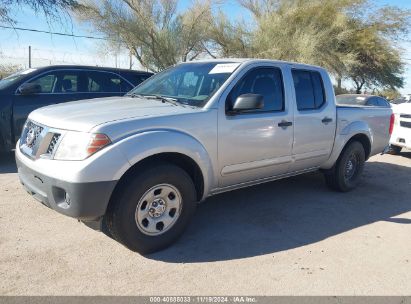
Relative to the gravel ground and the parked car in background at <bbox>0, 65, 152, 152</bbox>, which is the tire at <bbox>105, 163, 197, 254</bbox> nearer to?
the gravel ground

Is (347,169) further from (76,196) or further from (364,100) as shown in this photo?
(364,100)

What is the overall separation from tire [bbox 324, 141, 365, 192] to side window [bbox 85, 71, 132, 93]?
14.4 ft

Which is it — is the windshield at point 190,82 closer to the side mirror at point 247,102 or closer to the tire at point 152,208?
the side mirror at point 247,102

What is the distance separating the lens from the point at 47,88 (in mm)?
7258

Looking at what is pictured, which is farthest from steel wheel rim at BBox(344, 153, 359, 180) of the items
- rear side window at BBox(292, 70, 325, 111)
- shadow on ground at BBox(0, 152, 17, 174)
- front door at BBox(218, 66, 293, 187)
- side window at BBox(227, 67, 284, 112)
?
shadow on ground at BBox(0, 152, 17, 174)

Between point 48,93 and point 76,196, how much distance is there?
4621 millimetres

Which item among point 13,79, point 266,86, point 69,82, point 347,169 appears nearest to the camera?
point 266,86

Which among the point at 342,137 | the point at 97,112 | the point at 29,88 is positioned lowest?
the point at 342,137

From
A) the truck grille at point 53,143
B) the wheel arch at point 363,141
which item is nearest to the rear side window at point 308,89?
the wheel arch at point 363,141

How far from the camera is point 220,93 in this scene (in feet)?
13.6

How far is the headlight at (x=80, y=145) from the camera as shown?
3.26m

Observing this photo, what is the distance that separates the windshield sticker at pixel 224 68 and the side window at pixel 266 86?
17 centimetres

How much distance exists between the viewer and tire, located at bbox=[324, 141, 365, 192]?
5.92 m

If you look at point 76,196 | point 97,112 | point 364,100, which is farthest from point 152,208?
point 364,100
